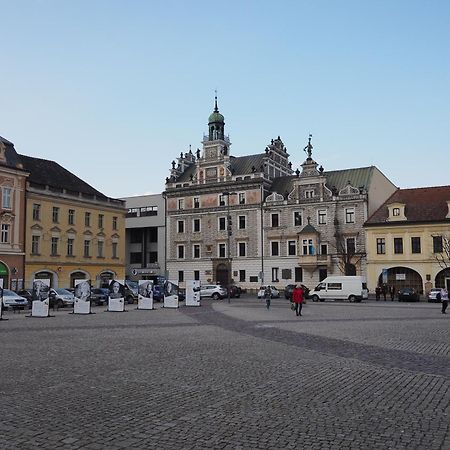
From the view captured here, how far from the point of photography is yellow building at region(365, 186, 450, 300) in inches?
2280

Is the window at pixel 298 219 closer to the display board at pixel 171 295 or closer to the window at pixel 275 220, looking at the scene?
the window at pixel 275 220

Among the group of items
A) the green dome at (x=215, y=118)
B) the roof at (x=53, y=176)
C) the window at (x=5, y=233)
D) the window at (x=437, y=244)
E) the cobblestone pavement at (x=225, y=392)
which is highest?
the green dome at (x=215, y=118)

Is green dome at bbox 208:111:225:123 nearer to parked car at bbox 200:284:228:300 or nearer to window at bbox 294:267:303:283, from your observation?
window at bbox 294:267:303:283

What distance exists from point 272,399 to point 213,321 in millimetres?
17029

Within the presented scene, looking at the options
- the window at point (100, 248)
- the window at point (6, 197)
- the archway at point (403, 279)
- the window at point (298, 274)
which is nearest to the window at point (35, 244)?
the window at point (6, 197)

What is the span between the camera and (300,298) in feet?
97.0

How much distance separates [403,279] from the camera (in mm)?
60344

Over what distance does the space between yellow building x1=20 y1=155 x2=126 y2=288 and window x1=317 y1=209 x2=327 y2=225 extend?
24.0 m

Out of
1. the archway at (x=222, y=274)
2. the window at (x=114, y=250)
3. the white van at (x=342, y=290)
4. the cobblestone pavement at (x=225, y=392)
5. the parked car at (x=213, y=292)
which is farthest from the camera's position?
the archway at (x=222, y=274)

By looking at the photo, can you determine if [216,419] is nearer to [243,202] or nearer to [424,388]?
[424,388]

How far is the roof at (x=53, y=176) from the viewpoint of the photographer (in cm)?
6078

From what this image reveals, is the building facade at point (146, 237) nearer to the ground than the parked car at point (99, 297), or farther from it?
farther from it

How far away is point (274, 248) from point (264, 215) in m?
4.43

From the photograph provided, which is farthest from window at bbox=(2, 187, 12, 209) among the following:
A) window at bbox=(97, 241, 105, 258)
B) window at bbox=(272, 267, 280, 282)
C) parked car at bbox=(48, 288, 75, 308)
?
window at bbox=(272, 267, 280, 282)
